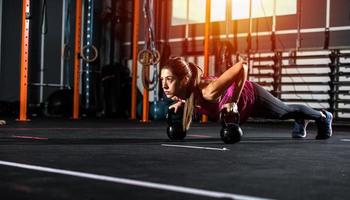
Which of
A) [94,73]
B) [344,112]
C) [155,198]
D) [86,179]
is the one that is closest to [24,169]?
[86,179]

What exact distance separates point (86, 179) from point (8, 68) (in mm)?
7649

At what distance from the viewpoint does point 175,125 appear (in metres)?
3.92

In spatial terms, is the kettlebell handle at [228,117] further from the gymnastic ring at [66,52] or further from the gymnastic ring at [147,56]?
the gymnastic ring at [66,52]

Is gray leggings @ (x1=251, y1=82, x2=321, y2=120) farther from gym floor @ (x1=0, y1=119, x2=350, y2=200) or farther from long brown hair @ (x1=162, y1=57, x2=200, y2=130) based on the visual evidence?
long brown hair @ (x1=162, y1=57, x2=200, y2=130)

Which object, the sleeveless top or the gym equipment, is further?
the gym equipment

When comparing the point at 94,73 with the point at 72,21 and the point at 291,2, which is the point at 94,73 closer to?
the point at 72,21

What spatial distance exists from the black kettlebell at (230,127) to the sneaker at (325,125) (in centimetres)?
93

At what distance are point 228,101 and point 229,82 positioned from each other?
19cm

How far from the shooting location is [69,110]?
8703 millimetres

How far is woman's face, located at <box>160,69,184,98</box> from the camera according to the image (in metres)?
3.38

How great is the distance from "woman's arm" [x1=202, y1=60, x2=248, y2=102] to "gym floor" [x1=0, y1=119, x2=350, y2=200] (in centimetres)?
33

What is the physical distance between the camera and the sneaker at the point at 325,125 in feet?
14.0

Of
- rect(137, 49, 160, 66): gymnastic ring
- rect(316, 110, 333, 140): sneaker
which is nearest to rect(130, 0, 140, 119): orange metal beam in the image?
rect(137, 49, 160, 66): gymnastic ring

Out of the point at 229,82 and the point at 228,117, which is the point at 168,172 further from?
the point at 228,117
